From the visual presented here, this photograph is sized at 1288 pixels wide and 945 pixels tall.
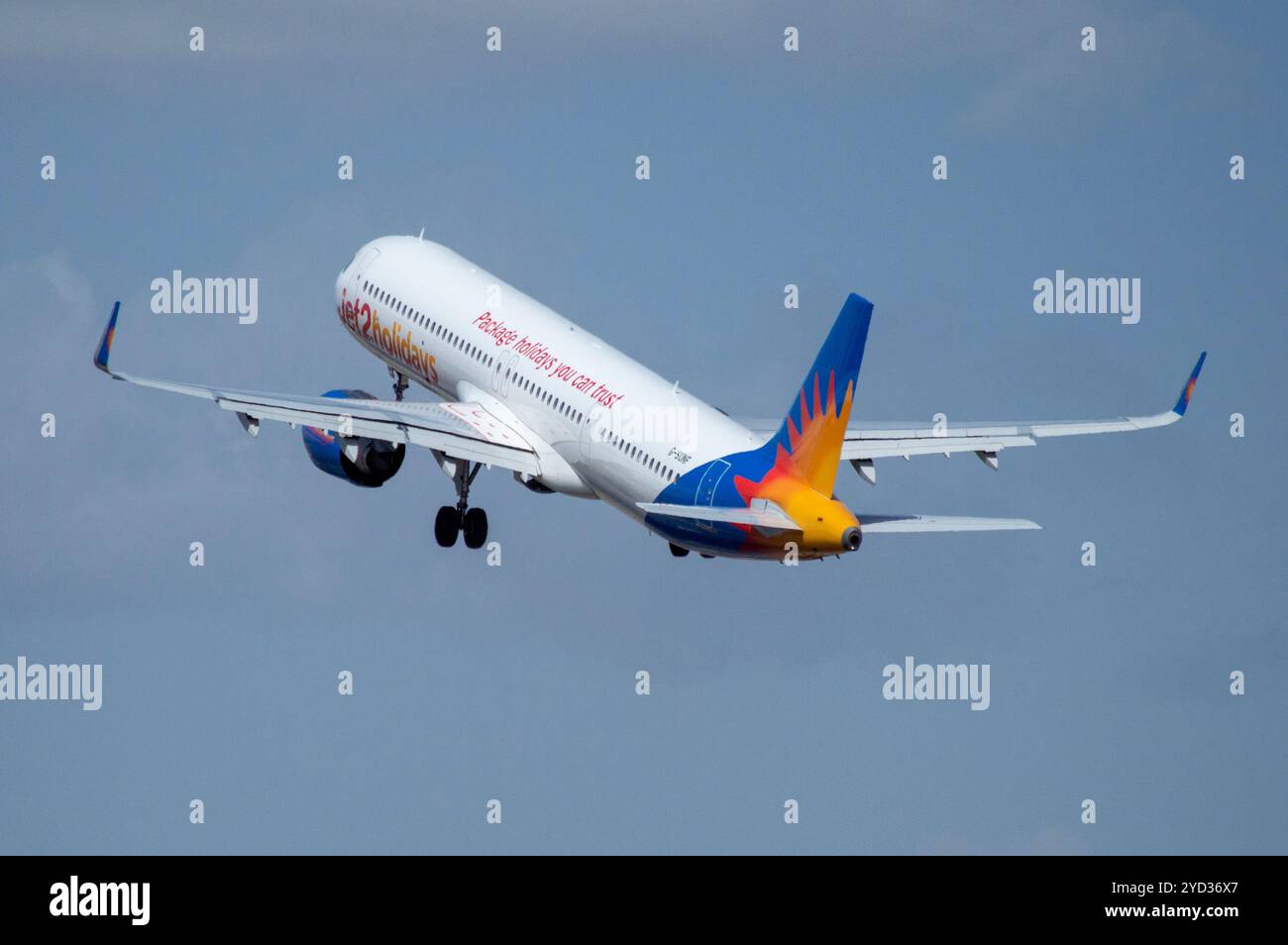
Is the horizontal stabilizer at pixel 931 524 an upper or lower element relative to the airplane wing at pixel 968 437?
lower

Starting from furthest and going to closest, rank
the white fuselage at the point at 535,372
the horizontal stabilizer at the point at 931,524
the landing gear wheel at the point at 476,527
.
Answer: the landing gear wheel at the point at 476,527
the white fuselage at the point at 535,372
the horizontal stabilizer at the point at 931,524

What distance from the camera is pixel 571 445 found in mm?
79625

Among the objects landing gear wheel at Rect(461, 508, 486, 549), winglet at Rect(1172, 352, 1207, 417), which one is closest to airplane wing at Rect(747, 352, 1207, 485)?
winglet at Rect(1172, 352, 1207, 417)

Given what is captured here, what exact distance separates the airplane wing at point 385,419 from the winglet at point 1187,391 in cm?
1642

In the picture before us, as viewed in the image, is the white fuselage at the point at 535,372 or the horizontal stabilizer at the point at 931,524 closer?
the horizontal stabilizer at the point at 931,524

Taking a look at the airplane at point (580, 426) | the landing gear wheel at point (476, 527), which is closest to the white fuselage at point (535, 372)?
the airplane at point (580, 426)

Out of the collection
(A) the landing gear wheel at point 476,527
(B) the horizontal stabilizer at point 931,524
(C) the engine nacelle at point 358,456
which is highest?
(C) the engine nacelle at point 358,456

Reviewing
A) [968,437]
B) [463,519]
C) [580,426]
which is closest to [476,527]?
[463,519]

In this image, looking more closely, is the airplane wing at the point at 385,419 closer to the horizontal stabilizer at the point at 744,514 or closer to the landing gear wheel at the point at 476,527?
the landing gear wheel at the point at 476,527

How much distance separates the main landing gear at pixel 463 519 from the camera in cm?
8431

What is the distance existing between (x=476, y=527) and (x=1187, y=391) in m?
19.0

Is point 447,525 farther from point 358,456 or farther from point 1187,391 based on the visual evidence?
point 1187,391

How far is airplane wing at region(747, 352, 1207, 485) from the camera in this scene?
266ft

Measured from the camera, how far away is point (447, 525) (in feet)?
278
